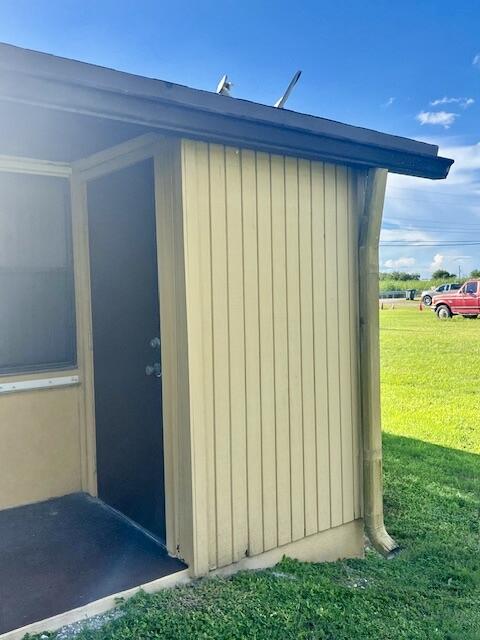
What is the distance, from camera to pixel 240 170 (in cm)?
273

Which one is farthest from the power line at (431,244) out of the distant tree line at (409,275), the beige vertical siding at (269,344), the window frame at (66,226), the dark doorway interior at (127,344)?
the dark doorway interior at (127,344)

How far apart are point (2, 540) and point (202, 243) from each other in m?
1.80

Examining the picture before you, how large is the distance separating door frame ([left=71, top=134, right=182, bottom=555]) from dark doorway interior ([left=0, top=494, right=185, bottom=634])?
210mm

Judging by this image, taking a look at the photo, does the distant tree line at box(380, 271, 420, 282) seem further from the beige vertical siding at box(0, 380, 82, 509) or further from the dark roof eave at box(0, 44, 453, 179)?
the beige vertical siding at box(0, 380, 82, 509)

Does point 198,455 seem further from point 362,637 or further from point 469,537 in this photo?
point 469,537

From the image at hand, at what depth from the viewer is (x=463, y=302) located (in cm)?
2058

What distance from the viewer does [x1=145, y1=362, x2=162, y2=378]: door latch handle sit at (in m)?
2.79

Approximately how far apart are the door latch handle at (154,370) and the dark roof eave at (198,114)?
1.11 m

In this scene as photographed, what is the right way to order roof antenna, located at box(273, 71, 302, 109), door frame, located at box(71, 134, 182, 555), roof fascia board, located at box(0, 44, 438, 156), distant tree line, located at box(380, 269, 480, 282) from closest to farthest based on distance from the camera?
roof fascia board, located at box(0, 44, 438, 156), door frame, located at box(71, 134, 182, 555), roof antenna, located at box(273, 71, 302, 109), distant tree line, located at box(380, 269, 480, 282)

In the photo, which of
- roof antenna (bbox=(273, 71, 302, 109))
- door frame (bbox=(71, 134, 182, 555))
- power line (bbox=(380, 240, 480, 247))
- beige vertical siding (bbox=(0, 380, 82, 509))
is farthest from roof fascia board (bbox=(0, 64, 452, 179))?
power line (bbox=(380, 240, 480, 247))

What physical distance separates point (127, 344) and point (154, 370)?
0.33 meters

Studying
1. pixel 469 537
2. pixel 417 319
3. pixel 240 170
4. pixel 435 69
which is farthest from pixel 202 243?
pixel 417 319

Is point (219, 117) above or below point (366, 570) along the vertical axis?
above

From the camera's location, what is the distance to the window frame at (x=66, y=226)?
321 cm
